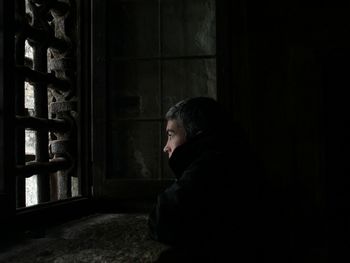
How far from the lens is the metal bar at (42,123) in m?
2.69

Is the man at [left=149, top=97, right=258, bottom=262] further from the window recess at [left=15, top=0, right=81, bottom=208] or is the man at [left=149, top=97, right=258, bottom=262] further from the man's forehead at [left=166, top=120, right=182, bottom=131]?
the window recess at [left=15, top=0, right=81, bottom=208]

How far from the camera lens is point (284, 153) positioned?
3098 millimetres

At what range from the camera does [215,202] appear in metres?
1.83

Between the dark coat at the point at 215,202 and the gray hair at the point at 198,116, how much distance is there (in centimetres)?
10

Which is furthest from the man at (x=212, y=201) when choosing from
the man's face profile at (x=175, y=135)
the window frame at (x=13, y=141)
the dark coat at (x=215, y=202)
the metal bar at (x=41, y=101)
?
the metal bar at (x=41, y=101)

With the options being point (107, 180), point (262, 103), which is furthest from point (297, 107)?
point (107, 180)

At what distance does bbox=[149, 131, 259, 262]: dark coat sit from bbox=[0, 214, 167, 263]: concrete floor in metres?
0.25

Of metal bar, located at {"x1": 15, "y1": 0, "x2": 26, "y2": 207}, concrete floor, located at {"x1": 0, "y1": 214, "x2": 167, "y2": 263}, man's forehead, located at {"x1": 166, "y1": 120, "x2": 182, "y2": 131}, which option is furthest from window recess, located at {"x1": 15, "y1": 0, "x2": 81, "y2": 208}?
man's forehead, located at {"x1": 166, "y1": 120, "x2": 182, "y2": 131}

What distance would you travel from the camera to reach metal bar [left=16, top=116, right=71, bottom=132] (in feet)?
8.82

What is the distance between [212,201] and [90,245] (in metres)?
0.76

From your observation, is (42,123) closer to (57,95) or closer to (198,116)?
(57,95)

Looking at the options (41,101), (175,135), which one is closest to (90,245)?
(175,135)

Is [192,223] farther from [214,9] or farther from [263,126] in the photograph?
[214,9]

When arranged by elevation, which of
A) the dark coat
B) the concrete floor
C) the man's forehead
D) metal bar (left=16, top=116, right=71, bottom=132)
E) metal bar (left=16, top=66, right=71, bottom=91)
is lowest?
the concrete floor
